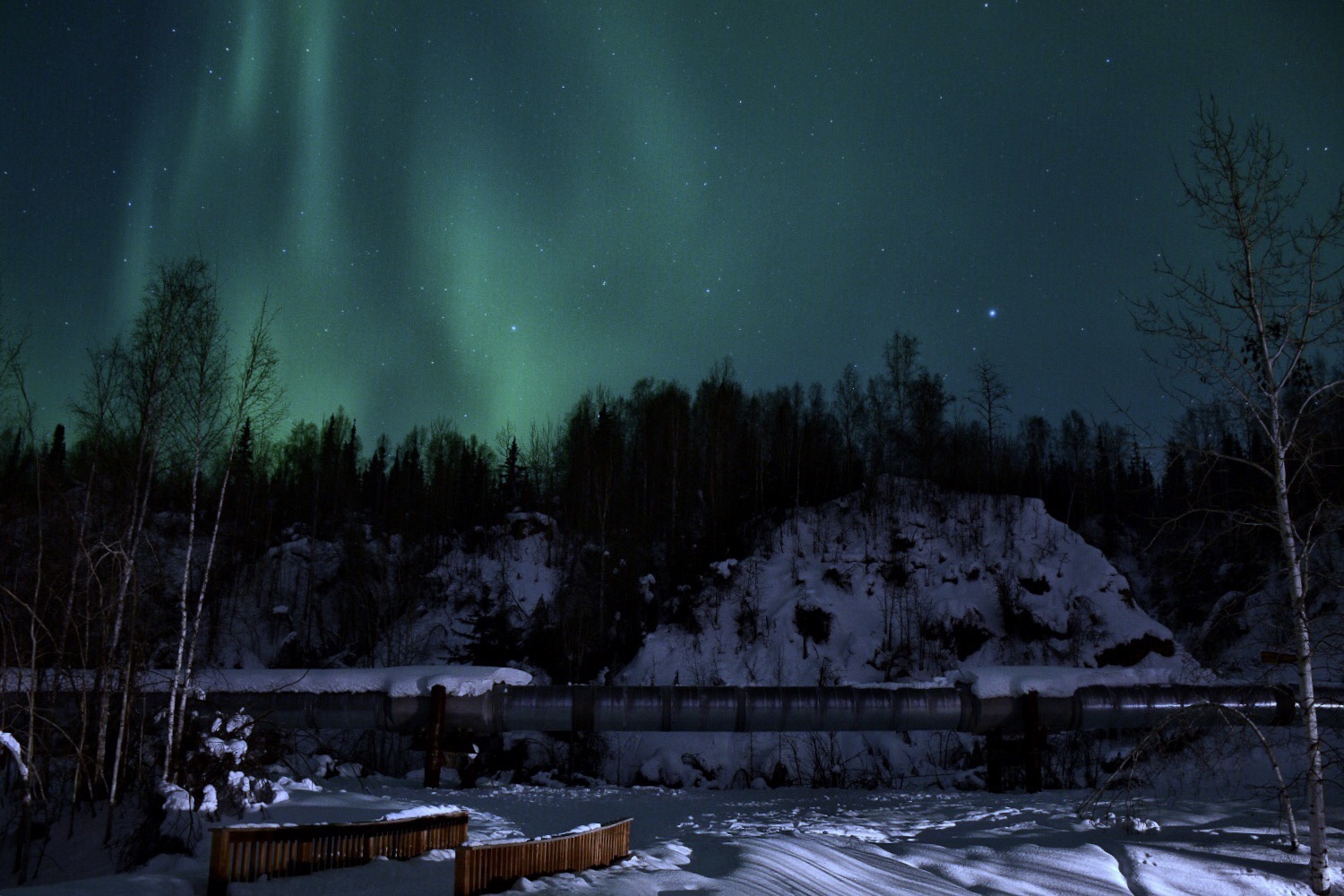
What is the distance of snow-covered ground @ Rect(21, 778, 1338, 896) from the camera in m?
9.26

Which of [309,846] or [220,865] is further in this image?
[309,846]

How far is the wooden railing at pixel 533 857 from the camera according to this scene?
8039 mm

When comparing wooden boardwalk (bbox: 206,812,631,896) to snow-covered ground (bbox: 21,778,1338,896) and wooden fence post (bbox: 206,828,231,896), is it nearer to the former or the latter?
wooden fence post (bbox: 206,828,231,896)

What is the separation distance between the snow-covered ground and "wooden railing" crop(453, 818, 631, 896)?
0.57ft

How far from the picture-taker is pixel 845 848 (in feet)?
39.4

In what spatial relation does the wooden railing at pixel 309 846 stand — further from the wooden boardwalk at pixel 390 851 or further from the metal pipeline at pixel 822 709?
the metal pipeline at pixel 822 709

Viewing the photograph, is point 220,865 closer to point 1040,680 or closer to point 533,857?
point 533,857

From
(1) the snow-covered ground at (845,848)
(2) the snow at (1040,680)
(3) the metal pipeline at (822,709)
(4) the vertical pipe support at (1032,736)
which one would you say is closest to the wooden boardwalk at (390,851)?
(1) the snow-covered ground at (845,848)

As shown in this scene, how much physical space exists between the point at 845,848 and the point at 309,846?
22.8 ft

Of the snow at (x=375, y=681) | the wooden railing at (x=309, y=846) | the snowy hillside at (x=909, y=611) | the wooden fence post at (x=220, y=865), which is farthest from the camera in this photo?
the snowy hillside at (x=909, y=611)

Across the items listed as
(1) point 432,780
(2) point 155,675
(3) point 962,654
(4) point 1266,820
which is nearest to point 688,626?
(3) point 962,654

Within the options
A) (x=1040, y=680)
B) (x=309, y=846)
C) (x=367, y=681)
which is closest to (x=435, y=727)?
(x=367, y=681)

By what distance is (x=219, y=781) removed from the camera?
12.3 m

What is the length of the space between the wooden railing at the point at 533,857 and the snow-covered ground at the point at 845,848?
0.57 ft
